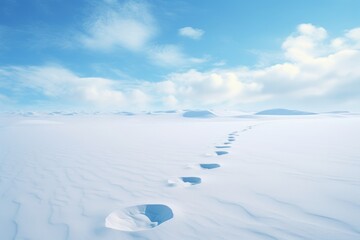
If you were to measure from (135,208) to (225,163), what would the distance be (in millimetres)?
3104

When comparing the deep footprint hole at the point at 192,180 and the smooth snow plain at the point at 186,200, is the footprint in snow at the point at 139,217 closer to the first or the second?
the smooth snow plain at the point at 186,200

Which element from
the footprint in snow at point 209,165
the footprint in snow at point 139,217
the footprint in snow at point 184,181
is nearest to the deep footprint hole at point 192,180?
the footprint in snow at point 184,181

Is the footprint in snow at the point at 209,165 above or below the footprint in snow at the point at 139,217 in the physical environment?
above

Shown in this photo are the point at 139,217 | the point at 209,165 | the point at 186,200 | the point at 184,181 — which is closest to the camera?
the point at 139,217

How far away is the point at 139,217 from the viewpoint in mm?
3115

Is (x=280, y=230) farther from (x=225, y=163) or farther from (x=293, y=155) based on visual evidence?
(x=293, y=155)

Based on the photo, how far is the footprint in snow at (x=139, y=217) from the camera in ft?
9.35

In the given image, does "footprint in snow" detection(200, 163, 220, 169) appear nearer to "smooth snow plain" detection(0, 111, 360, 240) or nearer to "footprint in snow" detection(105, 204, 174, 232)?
"smooth snow plain" detection(0, 111, 360, 240)

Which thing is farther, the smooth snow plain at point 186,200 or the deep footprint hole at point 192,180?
the deep footprint hole at point 192,180

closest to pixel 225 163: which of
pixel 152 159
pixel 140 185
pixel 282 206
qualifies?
pixel 152 159

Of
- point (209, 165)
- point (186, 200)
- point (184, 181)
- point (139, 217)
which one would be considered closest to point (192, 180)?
point (184, 181)

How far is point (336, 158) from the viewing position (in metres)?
5.94

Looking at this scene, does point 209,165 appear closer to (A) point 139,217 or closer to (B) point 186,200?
(B) point 186,200

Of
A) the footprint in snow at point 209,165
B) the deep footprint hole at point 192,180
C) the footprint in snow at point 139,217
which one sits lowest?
the footprint in snow at point 139,217
